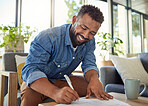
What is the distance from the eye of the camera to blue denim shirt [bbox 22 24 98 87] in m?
0.92

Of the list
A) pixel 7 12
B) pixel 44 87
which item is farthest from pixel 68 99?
pixel 7 12

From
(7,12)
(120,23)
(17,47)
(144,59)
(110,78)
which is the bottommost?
(110,78)

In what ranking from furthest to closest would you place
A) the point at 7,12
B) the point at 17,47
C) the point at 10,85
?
the point at 7,12 < the point at 17,47 < the point at 10,85

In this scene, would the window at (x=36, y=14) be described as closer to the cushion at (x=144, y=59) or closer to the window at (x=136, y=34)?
the cushion at (x=144, y=59)

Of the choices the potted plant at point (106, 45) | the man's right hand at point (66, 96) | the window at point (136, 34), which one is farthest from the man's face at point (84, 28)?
the window at point (136, 34)

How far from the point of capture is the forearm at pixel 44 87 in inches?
30.6

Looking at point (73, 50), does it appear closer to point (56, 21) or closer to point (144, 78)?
point (144, 78)

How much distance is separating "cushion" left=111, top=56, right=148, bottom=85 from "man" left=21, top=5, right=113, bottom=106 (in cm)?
79

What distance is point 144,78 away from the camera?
189 cm

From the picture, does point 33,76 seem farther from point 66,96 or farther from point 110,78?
point 110,78

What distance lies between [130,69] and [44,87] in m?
1.38

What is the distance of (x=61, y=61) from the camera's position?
1082 mm

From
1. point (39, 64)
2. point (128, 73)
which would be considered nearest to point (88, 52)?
point (39, 64)

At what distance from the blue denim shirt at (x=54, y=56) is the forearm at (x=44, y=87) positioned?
2cm
